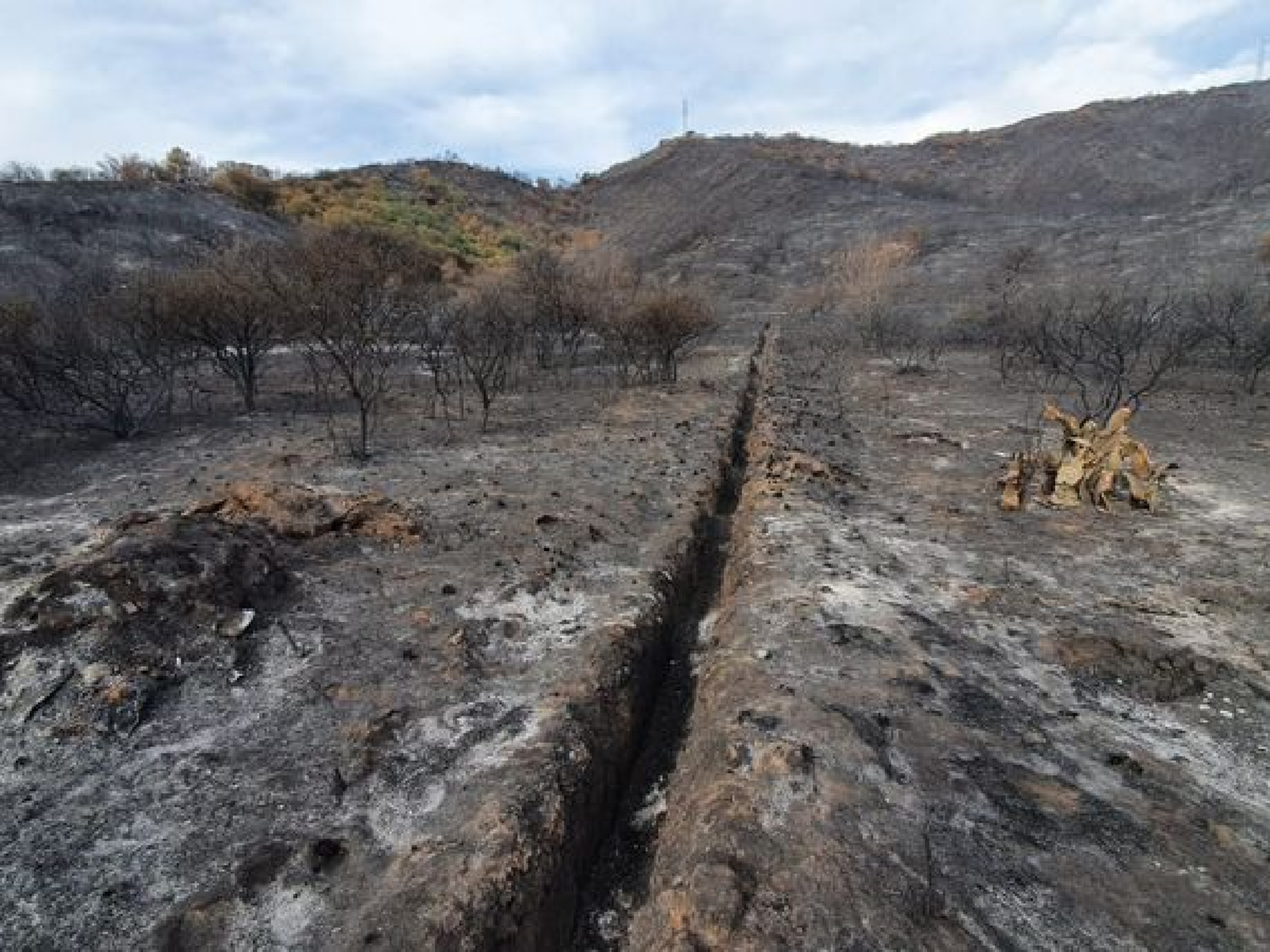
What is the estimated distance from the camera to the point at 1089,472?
10.4 m

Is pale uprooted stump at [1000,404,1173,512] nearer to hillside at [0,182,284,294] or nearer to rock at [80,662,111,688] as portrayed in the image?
rock at [80,662,111,688]

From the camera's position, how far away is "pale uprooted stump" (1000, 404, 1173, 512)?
10.2m

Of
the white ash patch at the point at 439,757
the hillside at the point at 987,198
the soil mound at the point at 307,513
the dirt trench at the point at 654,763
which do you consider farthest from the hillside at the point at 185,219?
→ the white ash patch at the point at 439,757

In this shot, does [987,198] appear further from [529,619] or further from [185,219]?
[529,619]

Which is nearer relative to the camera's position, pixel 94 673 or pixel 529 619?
pixel 94 673

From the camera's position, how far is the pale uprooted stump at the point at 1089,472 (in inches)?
401

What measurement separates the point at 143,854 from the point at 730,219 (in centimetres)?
5034

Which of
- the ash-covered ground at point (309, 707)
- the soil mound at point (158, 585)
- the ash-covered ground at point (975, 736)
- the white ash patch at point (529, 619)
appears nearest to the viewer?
the ash-covered ground at point (975, 736)

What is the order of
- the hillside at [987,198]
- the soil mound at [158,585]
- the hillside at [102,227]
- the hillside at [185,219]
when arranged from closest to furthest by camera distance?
1. the soil mound at [158,585]
2. the hillside at [102,227]
3. the hillside at [185,219]
4. the hillside at [987,198]

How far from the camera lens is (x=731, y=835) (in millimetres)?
4281

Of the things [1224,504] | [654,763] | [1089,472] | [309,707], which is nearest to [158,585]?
[309,707]

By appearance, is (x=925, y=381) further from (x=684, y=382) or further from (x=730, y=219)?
(x=730, y=219)

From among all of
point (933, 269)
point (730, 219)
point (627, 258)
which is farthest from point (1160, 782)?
point (730, 219)

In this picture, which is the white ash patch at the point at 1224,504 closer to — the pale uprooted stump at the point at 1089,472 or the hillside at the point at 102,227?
the pale uprooted stump at the point at 1089,472
